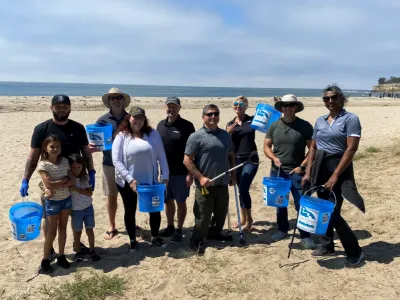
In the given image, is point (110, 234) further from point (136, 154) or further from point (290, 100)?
point (290, 100)

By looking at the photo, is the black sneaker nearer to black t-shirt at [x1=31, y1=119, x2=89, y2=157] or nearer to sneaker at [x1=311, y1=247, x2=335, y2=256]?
sneaker at [x1=311, y1=247, x2=335, y2=256]

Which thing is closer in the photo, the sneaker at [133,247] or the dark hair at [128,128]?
the dark hair at [128,128]

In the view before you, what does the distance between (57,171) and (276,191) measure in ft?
8.83

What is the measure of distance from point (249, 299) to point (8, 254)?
3.28 m

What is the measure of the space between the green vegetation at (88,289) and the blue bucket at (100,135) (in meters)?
1.73

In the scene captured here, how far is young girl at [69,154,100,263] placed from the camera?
4.27 meters

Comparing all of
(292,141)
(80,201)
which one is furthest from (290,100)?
(80,201)

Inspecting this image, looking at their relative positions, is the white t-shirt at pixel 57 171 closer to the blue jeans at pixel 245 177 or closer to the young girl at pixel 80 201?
the young girl at pixel 80 201

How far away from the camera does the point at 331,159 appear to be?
4160mm

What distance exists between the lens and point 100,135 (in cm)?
488

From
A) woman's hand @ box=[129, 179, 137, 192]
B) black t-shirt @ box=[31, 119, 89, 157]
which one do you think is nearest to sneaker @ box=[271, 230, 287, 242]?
woman's hand @ box=[129, 179, 137, 192]

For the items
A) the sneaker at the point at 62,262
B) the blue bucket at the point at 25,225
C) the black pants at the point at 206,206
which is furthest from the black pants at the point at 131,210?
the blue bucket at the point at 25,225

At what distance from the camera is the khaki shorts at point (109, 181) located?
5.11m

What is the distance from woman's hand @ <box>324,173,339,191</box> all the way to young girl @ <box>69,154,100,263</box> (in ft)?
9.33
